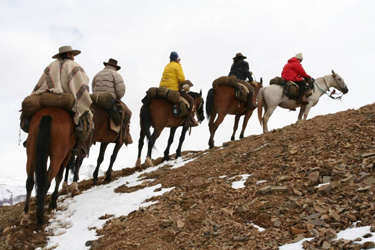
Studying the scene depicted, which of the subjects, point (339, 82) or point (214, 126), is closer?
point (214, 126)

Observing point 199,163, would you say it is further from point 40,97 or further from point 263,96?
point 263,96

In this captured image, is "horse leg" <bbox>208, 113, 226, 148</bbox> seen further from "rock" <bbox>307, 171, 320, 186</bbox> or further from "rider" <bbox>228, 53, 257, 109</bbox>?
"rock" <bbox>307, 171, 320, 186</bbox>

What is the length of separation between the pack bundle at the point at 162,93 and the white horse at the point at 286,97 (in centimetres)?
394

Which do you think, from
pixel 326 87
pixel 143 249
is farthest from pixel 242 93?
pixel 143 249

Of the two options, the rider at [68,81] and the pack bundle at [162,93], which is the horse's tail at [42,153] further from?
the pack bundle at [162,93]

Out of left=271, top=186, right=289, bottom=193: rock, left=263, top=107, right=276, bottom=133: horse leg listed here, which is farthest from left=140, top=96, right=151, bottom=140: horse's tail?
left=271, top=186, right=289, bottom=193: rock

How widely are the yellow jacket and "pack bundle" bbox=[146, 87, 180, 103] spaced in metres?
0.52

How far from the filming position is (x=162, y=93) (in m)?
10.3

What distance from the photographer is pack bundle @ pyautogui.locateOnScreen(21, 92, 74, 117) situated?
588 centimetres

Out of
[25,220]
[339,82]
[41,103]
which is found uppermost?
[339,82]

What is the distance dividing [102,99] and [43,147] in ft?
11.0

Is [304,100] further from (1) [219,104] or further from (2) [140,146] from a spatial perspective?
(2) [140,146]

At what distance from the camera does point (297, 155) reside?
6.44 metres

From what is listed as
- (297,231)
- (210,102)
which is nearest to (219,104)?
(210,102)
